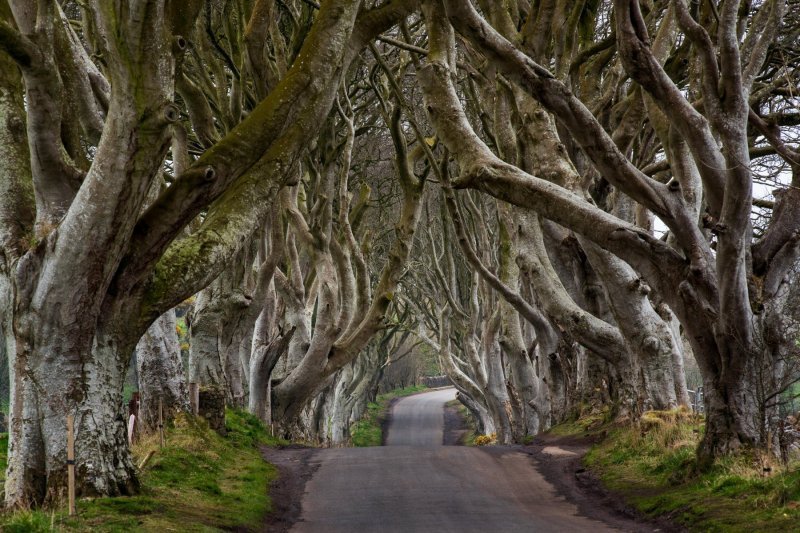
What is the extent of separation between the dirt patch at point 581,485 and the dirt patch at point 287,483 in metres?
3.35

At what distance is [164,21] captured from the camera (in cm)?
714

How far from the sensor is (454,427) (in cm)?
4272

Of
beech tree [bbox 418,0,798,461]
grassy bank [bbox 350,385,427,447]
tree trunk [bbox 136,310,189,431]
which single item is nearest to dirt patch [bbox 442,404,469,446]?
grassy bank [bbox 350,385,427,447]

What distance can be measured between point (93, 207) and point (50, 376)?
5.24ft

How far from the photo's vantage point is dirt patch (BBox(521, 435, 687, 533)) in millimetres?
8152

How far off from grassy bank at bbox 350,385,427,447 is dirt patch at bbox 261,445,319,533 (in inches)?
697

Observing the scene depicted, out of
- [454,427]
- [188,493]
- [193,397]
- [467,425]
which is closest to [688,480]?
[188,493]

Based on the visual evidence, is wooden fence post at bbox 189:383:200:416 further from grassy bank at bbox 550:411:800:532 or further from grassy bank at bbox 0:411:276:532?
grassy bank at bbox 550:411:800:532

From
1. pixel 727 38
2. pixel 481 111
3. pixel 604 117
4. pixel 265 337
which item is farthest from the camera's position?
pixel 265 337

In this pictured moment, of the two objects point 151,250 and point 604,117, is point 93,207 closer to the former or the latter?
point 151,250

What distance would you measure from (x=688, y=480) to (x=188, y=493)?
5.62 meters

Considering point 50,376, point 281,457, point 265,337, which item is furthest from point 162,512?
point 265,337

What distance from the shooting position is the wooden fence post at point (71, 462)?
21.5ft

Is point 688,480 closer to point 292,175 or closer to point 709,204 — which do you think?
point 709,204
